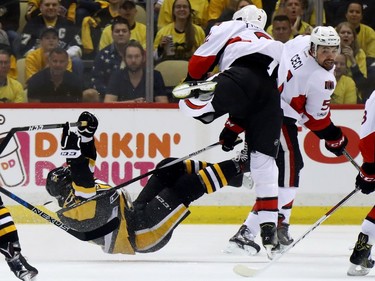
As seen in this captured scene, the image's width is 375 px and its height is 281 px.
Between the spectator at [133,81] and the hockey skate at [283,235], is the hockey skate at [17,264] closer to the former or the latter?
the hockey skate at [283,235]

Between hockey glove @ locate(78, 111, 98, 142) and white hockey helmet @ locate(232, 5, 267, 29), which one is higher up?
white hockey helmet @ locate(232, 5, 267, 29)

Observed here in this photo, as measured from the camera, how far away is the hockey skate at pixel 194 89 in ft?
18.0

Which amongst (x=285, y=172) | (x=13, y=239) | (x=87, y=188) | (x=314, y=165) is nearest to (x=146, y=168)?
(x=314, y=165)

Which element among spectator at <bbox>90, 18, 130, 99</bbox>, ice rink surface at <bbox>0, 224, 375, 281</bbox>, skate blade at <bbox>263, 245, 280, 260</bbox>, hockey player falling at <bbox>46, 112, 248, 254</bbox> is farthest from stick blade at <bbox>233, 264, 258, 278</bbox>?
spectator at <bbox>90, 18, 130, 99</bbox>

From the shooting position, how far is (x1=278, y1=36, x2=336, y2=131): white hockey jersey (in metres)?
5.89

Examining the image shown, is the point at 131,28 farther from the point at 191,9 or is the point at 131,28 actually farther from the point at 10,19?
the point at 10,19

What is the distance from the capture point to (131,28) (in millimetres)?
7688

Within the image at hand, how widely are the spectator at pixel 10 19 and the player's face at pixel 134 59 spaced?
0.75 m

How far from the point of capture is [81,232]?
528 centimetres

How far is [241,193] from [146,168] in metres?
0.65

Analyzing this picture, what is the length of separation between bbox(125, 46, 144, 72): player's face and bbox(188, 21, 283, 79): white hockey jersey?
202 centimetres

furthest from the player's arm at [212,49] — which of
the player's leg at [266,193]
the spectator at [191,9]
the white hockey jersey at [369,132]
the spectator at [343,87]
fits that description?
the spectator at [343,87]

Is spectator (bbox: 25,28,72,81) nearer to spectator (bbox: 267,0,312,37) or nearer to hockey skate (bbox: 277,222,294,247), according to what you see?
spectator (bbox: 267,0,312,37)

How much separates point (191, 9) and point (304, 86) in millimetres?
2082
